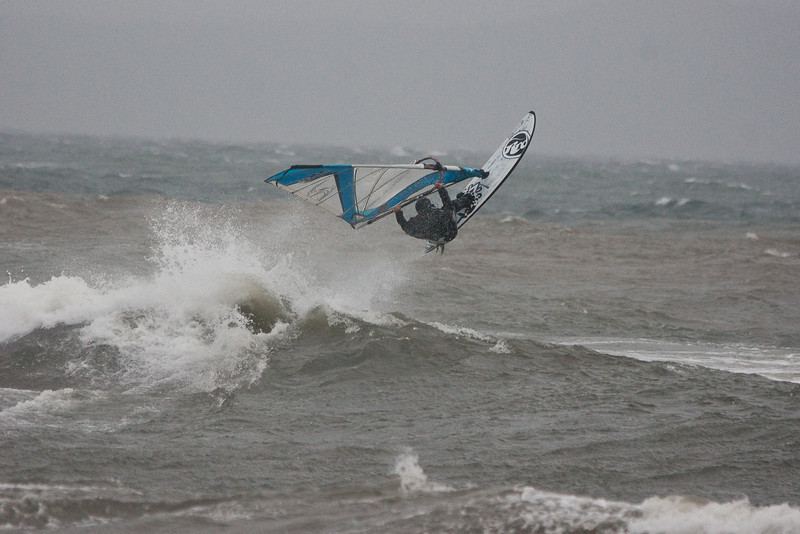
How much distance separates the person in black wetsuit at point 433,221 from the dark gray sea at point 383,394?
1.31 meters

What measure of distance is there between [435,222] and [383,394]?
2.44 meters

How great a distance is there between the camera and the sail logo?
1221 centimetres

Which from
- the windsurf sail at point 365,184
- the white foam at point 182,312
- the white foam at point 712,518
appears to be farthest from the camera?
the windsurf sail at point 365,184

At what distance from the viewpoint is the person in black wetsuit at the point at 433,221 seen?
11.2 metres

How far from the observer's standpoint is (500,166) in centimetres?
1228

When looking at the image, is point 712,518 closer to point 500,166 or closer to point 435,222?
point 435,222

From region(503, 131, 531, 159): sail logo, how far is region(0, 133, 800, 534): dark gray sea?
7.93ft

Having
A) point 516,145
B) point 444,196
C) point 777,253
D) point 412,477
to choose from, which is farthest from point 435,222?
point 777,253

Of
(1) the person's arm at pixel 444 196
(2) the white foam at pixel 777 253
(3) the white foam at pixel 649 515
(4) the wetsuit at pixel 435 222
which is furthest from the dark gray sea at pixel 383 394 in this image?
(2) the white foam at pixel 777 253

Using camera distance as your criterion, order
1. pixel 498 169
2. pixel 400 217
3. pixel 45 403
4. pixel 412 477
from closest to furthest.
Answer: pixel 412 477 < pixel 45 403 < pixel 400 217 < pixel 498 169

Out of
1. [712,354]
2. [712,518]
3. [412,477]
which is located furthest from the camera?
[712,354]

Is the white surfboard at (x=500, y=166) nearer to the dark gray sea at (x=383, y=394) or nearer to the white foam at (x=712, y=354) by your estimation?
the dark gray sea at (x=383, y=394)

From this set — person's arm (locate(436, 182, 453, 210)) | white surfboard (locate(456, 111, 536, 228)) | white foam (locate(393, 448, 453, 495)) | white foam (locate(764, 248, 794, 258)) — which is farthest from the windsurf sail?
white foam (locate(764, 248, 794, 258))

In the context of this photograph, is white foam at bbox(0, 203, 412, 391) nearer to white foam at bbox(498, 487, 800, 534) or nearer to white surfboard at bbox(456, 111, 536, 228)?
white surfboard at bbox(456, 111, 536, 228)
